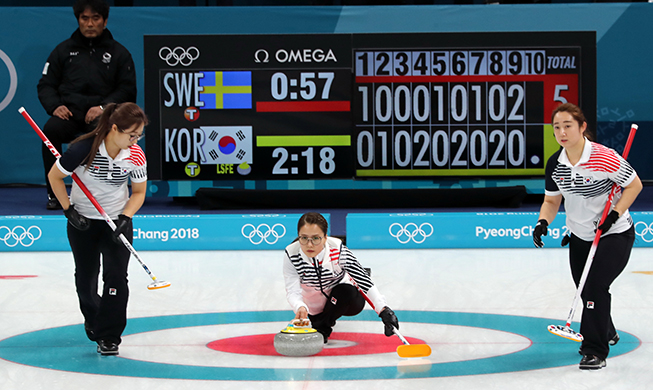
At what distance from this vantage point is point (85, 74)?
26.7 feet

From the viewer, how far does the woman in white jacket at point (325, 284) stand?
4.09 m

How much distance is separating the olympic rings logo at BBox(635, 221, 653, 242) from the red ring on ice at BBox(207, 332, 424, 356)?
427 centimetres

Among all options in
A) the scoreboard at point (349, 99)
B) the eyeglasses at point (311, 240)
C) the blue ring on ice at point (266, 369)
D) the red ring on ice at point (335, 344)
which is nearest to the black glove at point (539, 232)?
the blue ring on ice at point (266, 369)

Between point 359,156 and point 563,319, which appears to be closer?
point 563,319

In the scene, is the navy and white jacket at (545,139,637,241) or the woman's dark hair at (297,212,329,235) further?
the woman's dark hair at (297,212,329,235)

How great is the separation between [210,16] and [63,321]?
304 inches

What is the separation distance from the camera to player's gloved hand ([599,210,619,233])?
3.65 metres

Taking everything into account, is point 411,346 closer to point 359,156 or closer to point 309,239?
point 309,239

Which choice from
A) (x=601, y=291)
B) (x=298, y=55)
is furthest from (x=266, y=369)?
(x=298, y=55)

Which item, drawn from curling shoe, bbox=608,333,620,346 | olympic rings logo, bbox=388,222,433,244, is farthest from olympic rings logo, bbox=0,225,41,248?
curling shoe, bbox=608,333,620,346

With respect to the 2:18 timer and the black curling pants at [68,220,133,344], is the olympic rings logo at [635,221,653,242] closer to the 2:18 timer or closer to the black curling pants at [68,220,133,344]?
the 2:18 timer

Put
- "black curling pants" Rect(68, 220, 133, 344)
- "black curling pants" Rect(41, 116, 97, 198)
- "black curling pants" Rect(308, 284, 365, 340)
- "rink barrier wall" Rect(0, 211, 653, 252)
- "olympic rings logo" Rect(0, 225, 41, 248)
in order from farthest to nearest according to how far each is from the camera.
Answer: "black curling pants" Rect(41, 116, 97, 198) → "rink barrier wall" Rect(0, 211, 653, 252) → "olympic rings logo" Rect(0, 225, 41, 248) → "black curling pants" Rect(308, 284, 365, 340) → "black curling pants" Rect(68, 220, 133, 344)

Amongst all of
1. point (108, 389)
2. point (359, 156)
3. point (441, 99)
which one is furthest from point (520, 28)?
point (108, 389)

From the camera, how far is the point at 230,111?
9.02 meters
